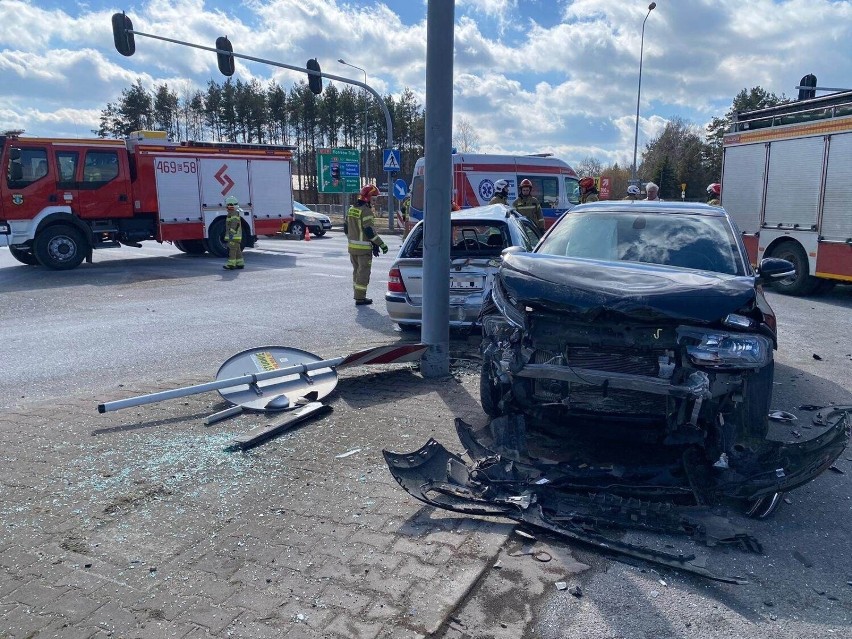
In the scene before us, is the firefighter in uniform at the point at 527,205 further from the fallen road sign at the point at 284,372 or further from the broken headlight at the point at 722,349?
the broken headlight at the point at 722,349

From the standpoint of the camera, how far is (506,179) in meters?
17.9

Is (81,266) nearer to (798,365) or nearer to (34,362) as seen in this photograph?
(34,362)

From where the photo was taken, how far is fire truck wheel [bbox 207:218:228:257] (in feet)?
62.9

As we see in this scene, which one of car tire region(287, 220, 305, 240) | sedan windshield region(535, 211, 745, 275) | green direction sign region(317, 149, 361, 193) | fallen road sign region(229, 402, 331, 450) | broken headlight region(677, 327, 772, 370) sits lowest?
fallen road sign region(229, 402, 331, 450)

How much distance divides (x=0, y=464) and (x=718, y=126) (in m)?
66.8

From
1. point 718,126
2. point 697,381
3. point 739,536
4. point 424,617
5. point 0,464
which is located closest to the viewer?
point 424,617

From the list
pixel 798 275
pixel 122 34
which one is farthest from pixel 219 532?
pixel 122 34

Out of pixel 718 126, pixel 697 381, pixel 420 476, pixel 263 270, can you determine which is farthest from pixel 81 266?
pixel 718 126

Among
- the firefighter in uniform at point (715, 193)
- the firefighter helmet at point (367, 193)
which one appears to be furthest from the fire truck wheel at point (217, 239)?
the firefighter in uniform at point (715, 193)

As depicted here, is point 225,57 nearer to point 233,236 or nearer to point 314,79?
point 314,79

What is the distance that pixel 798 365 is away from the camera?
7379 millimetres

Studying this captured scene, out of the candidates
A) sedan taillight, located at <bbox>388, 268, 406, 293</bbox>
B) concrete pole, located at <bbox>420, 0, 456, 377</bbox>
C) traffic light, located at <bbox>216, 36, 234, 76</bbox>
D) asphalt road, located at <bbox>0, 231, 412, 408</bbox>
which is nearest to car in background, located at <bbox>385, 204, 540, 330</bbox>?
sedan taillight, located at <bbox>388, 268, 406, 293</bbox>

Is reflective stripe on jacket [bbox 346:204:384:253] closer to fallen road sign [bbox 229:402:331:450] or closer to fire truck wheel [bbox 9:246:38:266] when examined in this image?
fallen road sign [bbox 229:402:331:450]

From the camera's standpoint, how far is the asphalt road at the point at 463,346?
114 inches
